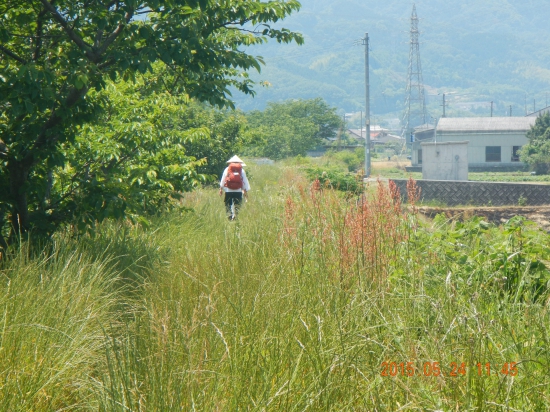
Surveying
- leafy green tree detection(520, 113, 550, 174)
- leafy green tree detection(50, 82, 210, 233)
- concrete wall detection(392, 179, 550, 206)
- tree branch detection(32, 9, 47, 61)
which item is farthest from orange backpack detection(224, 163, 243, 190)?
leafy green tree detection(520, 113, 550, 174)

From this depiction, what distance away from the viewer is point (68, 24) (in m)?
7.11

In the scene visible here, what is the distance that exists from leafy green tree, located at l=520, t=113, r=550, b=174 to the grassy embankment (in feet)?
194

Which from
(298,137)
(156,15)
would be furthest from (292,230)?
(298,137)

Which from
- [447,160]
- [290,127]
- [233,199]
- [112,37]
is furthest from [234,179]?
[290,127]

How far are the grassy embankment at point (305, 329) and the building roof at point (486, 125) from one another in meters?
73.2

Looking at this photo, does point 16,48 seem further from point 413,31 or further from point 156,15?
point 413,31

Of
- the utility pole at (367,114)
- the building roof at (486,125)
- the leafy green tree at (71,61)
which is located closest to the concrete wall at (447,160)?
the utility pole at (367,114)

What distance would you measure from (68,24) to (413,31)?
382ft

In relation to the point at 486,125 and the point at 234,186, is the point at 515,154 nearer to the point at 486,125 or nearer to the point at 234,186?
the point at 486,125

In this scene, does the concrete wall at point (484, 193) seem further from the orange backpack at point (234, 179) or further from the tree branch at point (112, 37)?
the tree branch at point (112, 37)

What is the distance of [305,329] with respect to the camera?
407cm

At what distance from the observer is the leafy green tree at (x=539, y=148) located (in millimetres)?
61500

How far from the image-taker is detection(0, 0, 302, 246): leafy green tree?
6.37 m

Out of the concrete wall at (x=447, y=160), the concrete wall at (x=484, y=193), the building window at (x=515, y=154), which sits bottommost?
the concrete wall at (x=484, y=193)
